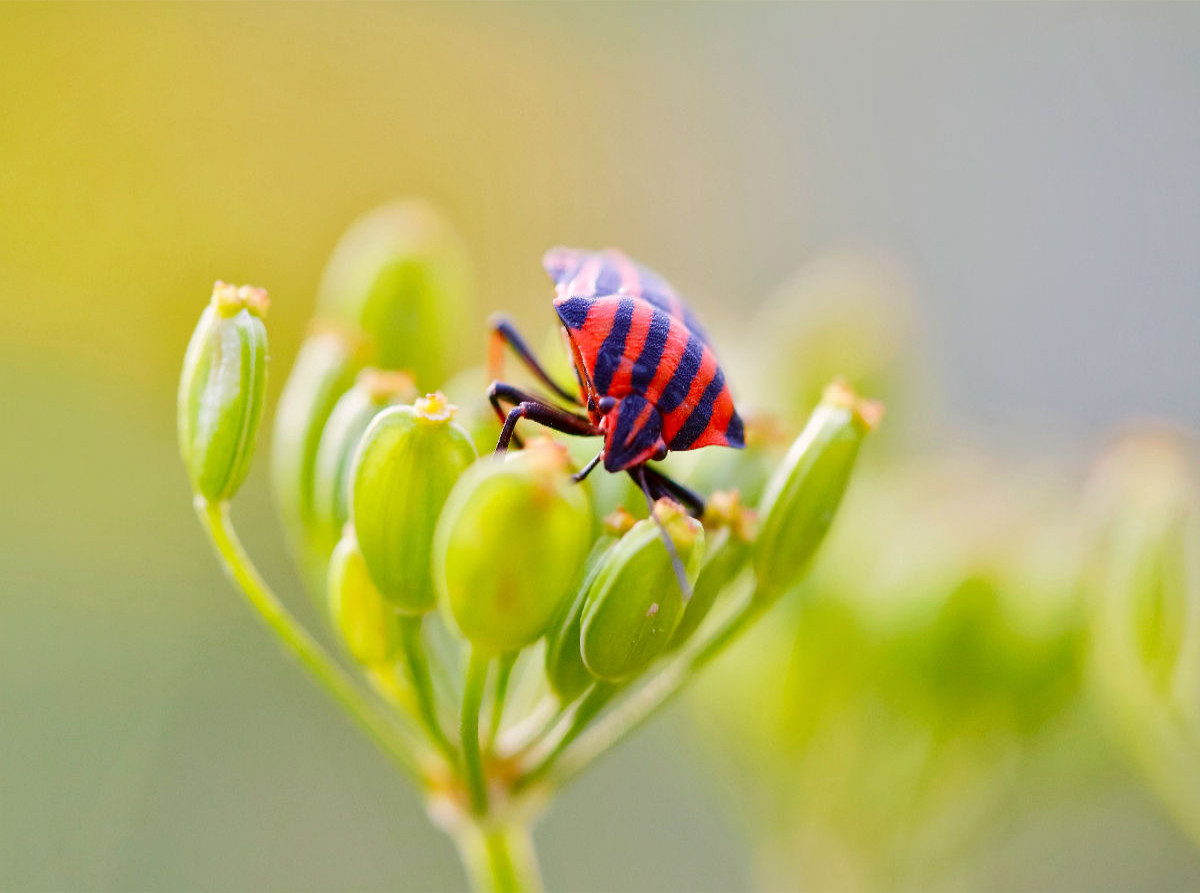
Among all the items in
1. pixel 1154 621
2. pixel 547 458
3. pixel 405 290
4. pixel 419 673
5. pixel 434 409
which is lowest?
pixel 1154 621

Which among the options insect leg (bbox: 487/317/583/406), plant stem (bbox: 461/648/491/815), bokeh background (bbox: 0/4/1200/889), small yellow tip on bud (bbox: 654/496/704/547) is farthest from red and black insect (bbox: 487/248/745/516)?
bokeh background (bbox: 0/4/1200/889)

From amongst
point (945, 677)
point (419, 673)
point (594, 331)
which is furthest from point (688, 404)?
point (945, 677)

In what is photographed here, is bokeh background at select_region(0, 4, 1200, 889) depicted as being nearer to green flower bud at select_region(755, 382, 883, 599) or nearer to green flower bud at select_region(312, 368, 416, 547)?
green flower bud at select_region(755, 382, 883, 599)

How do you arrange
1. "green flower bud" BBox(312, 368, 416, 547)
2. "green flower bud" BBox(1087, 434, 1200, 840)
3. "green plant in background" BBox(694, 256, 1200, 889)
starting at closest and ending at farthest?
"green flower bud" BBox(312, 368, 416, 547)
"green flower bud" BBox(1087, 434, 1200, 840)
"green plant in background" BBox(694, 256, 1200, 889)

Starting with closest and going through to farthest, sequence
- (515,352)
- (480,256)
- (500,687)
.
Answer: (500,687) < (515,352) < (480,256)

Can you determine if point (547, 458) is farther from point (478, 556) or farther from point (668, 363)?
point (668, 363)

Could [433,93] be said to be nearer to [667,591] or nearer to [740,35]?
[740,35]

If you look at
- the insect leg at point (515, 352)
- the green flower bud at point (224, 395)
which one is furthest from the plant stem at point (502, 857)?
the insect leg at point (515, 352)

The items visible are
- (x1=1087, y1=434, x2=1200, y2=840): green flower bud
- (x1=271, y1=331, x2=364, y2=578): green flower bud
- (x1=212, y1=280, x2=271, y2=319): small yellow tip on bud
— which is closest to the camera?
(x1=212, y1=280, x2=271, y2=319): small yellow tip on bud
